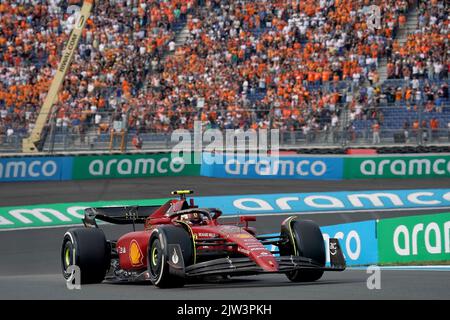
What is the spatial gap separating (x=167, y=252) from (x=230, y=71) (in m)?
23.9

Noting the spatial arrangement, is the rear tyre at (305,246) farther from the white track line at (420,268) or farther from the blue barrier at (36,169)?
the blue barrier at (36,169)

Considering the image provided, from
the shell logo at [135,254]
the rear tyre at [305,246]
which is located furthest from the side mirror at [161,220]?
the rear tyre at [305,246]

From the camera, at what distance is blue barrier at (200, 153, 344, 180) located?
30781 mm

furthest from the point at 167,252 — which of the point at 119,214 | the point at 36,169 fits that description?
the point at 36,169

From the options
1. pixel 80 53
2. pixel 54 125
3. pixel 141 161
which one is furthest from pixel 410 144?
pixel 80 53

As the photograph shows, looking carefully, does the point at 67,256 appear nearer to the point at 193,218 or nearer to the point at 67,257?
the point at 67,257

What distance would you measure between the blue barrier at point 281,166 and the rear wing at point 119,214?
1539 cm

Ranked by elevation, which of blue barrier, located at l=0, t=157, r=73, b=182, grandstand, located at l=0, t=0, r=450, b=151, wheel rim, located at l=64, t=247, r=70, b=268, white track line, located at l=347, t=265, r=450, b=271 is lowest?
white track line, located at l=347, t=265, r=450, b=271

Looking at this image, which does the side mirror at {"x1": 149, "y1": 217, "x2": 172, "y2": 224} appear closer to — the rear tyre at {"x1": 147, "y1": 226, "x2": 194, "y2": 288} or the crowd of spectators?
the rear tyre at {"x1": 147, "y1": 226, "x2": 194, "y2": 288}

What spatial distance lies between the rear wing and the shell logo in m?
1.28

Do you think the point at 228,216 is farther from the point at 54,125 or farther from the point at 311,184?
the point at 54,125

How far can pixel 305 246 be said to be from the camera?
13234 mm

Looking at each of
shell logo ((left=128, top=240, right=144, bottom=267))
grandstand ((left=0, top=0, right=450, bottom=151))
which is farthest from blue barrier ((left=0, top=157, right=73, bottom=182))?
shell logo ((left=128, top=240, right=144, bottom=267))
